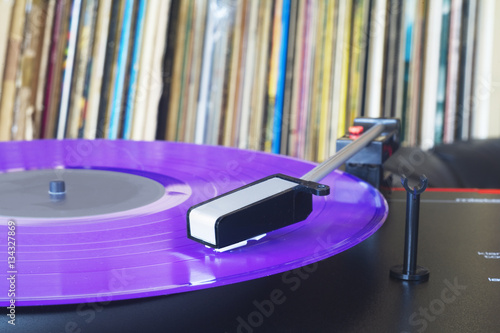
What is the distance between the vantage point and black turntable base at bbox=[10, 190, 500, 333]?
574 millimetres

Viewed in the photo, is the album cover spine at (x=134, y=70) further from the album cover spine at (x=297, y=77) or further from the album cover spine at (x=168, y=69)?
the album cover spine at (x=297, y=77)

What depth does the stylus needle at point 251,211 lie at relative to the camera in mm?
608

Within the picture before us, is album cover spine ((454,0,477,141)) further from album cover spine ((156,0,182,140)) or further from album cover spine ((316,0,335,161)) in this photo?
album cover spine ((156,0,182,140))

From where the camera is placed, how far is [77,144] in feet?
3.80

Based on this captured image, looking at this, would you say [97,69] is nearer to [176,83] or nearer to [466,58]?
[176,83]

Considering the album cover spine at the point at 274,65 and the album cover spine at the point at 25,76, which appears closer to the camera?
the album cover spine at the point at 25,76

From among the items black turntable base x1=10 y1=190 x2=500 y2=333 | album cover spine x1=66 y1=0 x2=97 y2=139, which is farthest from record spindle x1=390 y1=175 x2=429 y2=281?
album cover spine x1=66 y1=0 x2=97 y2=139

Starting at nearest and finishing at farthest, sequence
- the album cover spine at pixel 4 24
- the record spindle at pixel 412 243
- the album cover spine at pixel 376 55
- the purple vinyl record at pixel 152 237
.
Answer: the purple vinyl record at pixel 152 237 < the record spindle at pixel 412 243 < the album cover spine at pixel 4 24 < the album cover spine at pixel 376 55

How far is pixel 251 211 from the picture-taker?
63 cm

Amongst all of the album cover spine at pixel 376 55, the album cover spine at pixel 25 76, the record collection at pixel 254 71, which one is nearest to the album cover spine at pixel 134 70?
the record collection at pixel 254 71

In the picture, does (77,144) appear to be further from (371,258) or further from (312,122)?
(312,122)
